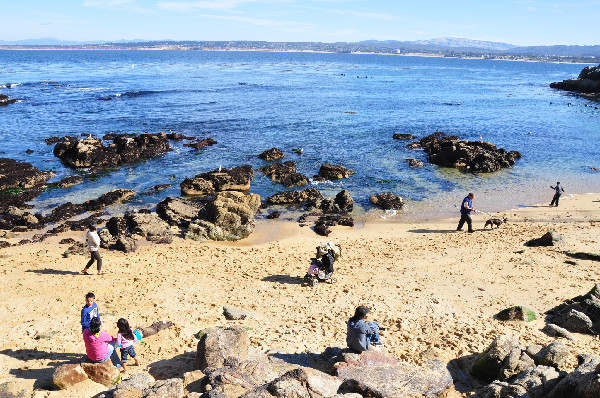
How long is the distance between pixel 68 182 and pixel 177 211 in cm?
1082

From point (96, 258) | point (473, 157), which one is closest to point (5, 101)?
point (96, 258)

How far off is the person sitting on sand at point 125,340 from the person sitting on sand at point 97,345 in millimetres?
189

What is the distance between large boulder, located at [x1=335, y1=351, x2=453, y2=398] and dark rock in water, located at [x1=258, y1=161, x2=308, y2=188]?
19.4 metres

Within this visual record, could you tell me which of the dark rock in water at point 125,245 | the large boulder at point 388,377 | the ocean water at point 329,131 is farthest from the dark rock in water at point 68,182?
the large boulder at point 388,377

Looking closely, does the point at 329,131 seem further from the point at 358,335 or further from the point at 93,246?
the point at 358,335

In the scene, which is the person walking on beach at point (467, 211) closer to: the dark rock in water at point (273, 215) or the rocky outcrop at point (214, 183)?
the dark rock in water at point (273, 215)

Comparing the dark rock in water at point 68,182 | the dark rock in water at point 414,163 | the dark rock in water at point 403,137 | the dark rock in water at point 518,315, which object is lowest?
the dark rock in water at point 68,182

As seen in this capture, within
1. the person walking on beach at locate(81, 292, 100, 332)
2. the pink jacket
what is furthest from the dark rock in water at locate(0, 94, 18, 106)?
the pink jacket

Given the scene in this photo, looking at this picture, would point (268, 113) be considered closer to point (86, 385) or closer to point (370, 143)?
point (370, 143)

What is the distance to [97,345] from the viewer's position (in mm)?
9359

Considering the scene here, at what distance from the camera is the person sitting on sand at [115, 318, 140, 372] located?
966cm

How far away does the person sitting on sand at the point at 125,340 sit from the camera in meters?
9.66

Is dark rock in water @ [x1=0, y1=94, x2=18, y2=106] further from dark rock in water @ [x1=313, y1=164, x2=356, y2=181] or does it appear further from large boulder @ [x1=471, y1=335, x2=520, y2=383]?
large boulder @ [x1=471, y1=335, x2=520, y2=383]

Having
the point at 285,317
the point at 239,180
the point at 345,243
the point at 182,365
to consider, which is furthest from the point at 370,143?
the point at 182,365
